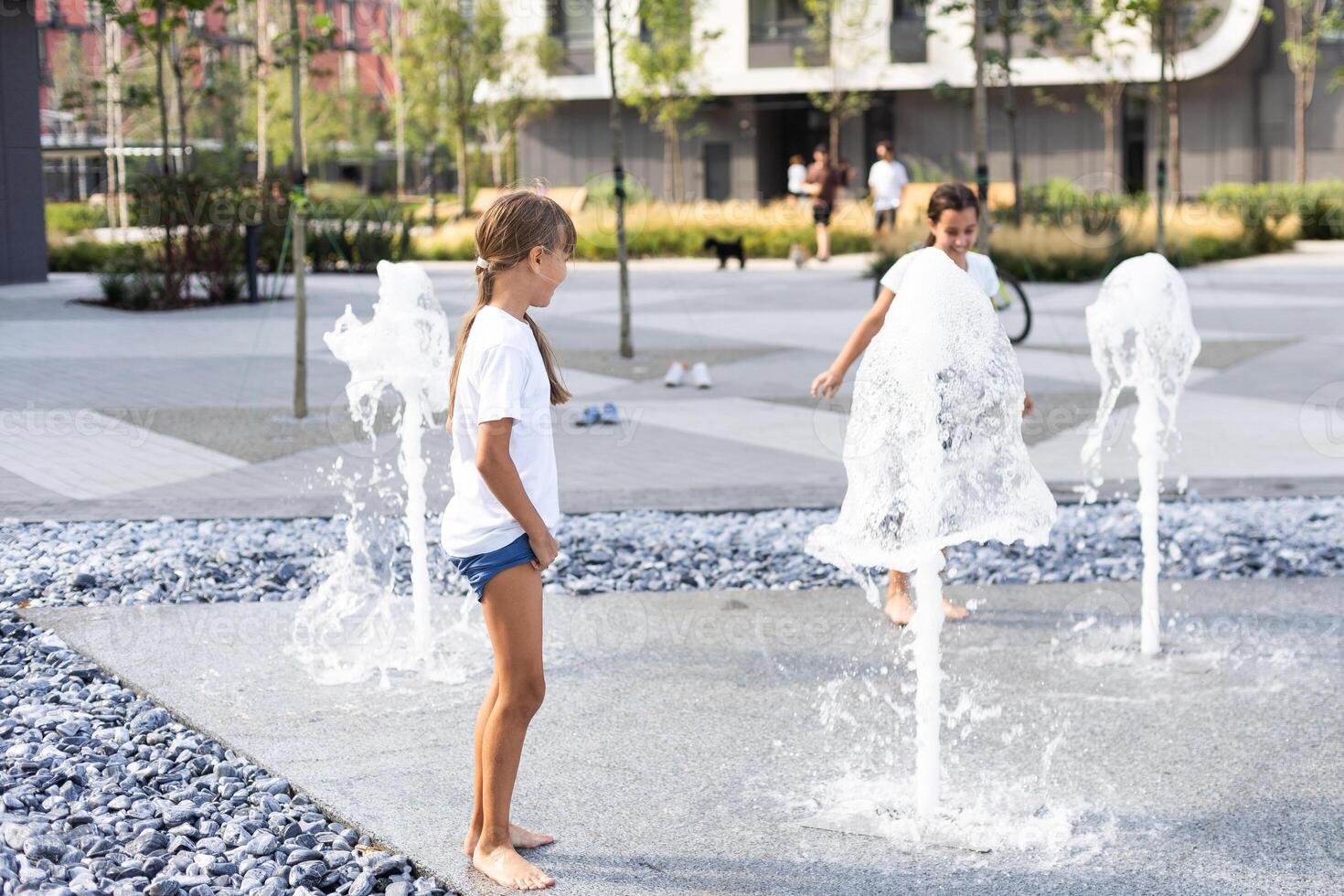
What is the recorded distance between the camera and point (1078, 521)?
7.48 metres

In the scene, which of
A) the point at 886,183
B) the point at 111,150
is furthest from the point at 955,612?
the point at 111,150

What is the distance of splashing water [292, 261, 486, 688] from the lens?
560cm

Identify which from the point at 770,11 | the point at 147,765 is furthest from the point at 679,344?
the point at 770,11

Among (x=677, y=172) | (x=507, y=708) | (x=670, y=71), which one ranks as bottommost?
(x=507, y=708)

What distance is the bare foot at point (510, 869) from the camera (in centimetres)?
372

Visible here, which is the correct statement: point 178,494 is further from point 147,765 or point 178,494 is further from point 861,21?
point 861,21

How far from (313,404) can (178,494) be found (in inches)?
118

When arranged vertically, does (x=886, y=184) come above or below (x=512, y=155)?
below

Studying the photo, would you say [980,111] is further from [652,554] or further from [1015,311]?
[652,554]

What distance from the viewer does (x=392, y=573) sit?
6.43 m

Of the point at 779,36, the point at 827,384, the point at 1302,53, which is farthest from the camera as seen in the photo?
the point at 779,36

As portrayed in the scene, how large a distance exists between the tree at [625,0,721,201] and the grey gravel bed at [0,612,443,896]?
32.8 m

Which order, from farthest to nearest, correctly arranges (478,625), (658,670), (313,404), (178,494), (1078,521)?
A: (313,404), (178,494), (1078,521), (478,625), (658,670)

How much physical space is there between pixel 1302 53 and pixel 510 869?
119 feet
